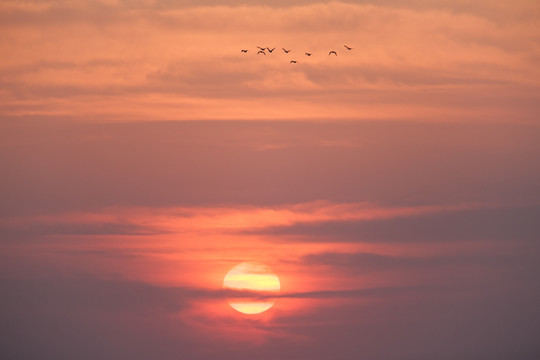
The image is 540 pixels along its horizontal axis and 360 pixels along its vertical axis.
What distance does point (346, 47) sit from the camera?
208ft

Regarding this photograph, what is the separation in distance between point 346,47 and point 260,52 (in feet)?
55.9

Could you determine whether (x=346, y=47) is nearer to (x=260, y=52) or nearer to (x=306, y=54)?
(x=306, y=54)

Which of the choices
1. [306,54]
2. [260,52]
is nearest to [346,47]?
[306,54]

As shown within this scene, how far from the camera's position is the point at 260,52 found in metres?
61.0

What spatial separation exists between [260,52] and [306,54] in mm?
9744

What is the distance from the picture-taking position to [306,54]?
64500mm
